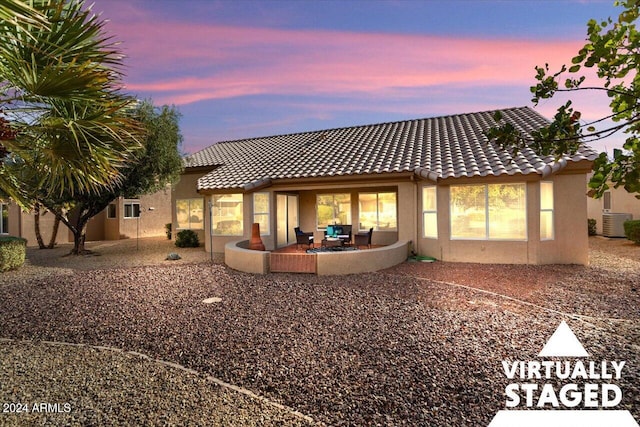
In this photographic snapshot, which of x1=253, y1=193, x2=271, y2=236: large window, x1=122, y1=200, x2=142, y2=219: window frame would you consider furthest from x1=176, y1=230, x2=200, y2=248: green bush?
x1=122, y1=200, x2=142, y2=219: window frame

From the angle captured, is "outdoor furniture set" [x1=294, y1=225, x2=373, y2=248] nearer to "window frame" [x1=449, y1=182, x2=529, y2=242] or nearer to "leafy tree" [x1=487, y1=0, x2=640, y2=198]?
"window frame" [x1=449, y1=182, x2=529, y2=242]

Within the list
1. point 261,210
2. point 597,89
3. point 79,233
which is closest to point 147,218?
point 79,233

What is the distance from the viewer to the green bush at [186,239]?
1959 cm

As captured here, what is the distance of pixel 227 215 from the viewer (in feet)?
57.4

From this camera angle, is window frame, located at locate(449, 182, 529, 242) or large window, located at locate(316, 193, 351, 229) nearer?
window frame, located at locate(449, 182, 529, 242)

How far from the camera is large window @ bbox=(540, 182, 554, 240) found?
40.0 feet

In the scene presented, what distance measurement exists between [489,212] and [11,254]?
56.0ft

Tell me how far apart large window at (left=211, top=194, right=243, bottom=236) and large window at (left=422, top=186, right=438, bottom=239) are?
28.3 ft

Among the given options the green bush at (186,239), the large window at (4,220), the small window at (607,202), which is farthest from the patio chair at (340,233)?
the large window at (4,220)

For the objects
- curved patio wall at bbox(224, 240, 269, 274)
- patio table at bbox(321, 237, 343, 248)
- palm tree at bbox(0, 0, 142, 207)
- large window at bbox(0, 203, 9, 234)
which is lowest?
curved patio wall at bbox(224, 240, 269, 274)

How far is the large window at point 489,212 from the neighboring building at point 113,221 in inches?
672

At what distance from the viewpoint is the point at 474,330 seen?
20.0 feet

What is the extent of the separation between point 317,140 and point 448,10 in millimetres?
11109

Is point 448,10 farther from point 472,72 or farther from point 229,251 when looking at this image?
point 229,251
